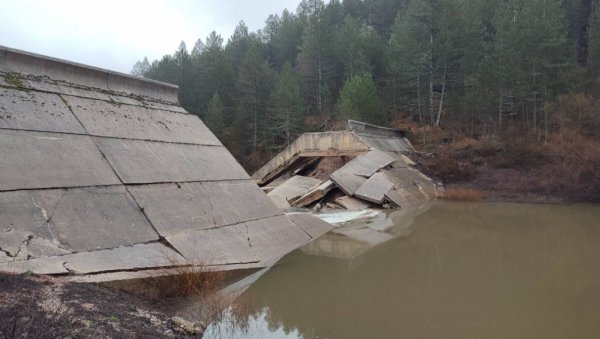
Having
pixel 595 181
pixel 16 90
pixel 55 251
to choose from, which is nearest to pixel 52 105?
pixel 16 90

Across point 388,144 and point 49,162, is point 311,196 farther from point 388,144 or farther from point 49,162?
point 49,162

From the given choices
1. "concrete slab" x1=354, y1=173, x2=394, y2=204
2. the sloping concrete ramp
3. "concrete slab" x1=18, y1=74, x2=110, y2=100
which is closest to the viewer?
the sloping concrete ramp

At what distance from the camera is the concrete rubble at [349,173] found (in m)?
14.2

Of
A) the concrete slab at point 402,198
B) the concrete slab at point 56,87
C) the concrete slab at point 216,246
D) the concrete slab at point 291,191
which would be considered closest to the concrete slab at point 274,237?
the concrete slab at point 216,246

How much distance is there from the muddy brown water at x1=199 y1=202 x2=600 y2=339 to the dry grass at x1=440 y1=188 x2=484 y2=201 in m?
6.73

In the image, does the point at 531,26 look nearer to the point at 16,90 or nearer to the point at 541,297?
the point at 541,297

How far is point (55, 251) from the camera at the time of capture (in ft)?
15.0

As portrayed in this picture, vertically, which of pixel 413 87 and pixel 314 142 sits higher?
pixel 413 87

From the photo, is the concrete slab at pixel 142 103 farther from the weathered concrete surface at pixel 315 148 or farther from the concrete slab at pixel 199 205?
the weathered concrete surface at pixel 315 148

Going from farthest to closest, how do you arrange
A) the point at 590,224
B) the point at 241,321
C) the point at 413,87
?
the point at 413,87 < the point at 590,224 < the point at 241,321

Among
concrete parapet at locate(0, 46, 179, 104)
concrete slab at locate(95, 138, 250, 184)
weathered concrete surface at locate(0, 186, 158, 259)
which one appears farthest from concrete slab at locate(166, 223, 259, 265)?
concrete parapet at locate(0, 46, 179, 104)

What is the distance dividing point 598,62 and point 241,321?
2984 cm

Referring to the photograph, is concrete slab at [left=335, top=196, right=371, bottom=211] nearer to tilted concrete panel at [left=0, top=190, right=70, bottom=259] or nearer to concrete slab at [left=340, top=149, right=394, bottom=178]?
concrete slab at [left=340, top=149, right=394, bottom=178]

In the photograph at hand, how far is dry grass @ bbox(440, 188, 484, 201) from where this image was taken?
17094 millimetres
